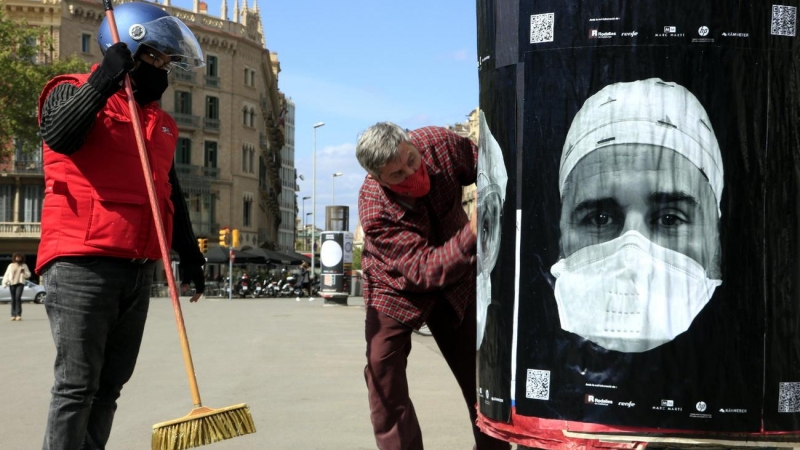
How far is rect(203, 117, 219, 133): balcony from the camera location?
71812 millimetres

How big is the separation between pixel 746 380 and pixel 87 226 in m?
2.34

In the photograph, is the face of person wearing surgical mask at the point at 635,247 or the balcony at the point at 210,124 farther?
the balcony at the point at 210,124

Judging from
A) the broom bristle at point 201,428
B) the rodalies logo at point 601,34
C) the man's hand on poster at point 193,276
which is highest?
the rodalies logo at point 601,34

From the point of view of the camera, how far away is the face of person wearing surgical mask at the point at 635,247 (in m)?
2.91

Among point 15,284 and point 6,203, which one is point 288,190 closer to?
point 6,203

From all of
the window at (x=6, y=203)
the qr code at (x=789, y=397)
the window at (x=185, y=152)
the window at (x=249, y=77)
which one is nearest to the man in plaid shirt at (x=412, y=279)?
the qr code at (x=789, y=397)

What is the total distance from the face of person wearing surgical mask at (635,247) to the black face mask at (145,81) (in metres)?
1.97

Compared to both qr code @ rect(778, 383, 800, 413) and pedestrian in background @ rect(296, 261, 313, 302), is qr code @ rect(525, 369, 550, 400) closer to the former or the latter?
qr code @ rect(778, 383, 800, 413)

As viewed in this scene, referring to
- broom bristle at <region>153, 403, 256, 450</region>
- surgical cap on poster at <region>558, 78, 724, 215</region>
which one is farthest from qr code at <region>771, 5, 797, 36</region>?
broom bristle at <region>153, 403, 256, 450</region>

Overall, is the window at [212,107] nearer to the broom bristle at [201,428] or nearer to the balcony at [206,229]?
the balcony at [206,229]

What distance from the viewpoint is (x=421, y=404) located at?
8.11 meters

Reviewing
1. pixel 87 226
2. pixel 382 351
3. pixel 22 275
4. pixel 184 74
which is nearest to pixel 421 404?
pixel 382 351

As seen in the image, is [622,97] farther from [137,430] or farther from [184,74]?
[184,74]

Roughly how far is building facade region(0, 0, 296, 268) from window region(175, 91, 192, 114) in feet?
0.21
